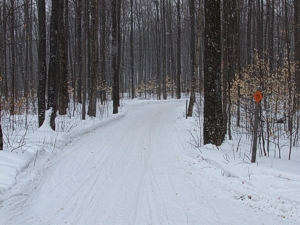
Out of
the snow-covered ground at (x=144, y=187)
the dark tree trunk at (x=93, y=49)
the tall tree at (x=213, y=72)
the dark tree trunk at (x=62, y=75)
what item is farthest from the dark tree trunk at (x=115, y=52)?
the tall tree at (x=213, y=72)

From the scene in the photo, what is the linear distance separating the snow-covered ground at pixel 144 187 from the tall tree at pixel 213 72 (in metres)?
0.54

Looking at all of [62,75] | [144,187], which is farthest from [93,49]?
[144,187]

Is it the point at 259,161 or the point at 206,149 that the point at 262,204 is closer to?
the point at 259,161

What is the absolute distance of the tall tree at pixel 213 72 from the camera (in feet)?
25.4

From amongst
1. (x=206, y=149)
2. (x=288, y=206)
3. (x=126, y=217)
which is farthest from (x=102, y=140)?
(x=288, y=206)

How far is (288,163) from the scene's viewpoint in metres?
5.48

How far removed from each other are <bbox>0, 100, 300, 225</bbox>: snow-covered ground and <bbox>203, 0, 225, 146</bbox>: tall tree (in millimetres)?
544

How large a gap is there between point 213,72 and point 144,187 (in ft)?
13.9

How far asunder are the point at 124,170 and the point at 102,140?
3646 millimetres

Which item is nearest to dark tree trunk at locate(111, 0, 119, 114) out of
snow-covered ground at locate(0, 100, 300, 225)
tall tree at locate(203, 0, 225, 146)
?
snow-covered ground at locate(0, 100, 300, 225)

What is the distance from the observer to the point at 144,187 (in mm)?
5102

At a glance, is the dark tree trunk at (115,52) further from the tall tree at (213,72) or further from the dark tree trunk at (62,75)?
the tall tree at (213,72)

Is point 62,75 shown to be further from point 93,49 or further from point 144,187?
point 144,187

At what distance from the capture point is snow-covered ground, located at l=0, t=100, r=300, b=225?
392cm
